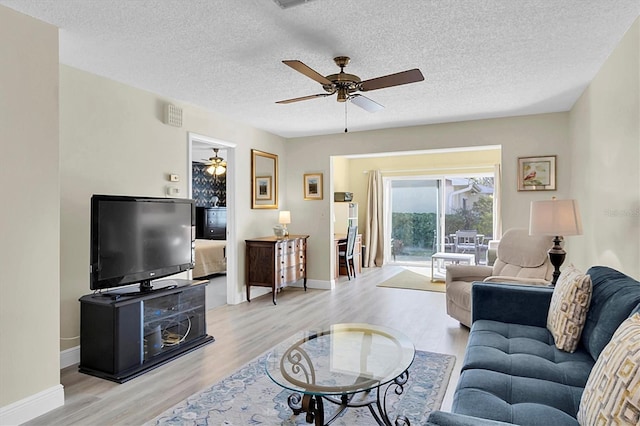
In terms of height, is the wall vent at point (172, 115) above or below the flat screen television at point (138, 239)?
above

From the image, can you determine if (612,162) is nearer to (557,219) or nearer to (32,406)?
(557,219)

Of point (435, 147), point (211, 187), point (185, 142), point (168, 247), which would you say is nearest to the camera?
point (168, 247)

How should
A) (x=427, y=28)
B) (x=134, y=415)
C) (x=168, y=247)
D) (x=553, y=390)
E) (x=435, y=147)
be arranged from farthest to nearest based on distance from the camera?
(x=435, y=147), (x=168, y=247), (x=427, y=28), (x=134, y=415), (x=553, y=390)

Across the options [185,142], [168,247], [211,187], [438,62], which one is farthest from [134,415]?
[211,187]

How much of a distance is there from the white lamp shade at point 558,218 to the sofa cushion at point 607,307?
79 centimetres

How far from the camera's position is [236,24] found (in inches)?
98.2

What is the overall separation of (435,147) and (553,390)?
421 centimetres

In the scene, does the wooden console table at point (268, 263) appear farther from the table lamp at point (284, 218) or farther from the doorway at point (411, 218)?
the doorway at point (411, 218)

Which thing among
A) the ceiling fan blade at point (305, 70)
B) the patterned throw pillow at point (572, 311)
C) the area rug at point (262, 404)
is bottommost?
the area rug at point (262, 404)

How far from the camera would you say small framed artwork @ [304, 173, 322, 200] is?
6297 millimetres

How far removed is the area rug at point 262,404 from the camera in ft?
7.48

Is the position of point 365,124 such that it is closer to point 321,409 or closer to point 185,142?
point 185,142

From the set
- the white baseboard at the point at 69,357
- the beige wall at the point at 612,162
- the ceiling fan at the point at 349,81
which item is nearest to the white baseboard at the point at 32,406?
the white baseboard at the point at 69,357

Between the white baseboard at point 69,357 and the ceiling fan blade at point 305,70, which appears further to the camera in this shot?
the white baseboard at point 69,357
